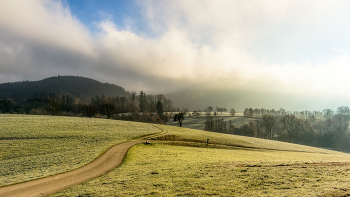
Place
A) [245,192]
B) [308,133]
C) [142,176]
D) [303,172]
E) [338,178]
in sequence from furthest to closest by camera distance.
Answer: [308,133] → [142,176] → [303,172] → [338,178] → [245,192]

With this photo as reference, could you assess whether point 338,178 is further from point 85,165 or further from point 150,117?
point 150,117

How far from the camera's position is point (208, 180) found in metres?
13.5

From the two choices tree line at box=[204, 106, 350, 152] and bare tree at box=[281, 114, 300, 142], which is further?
bare tree at box=[281, 114, 300, 142]

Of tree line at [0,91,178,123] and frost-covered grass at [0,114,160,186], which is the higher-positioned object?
tree line at [0,91,178,123]

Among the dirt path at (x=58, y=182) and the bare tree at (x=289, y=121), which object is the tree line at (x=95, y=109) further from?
the bare tree at (x=289, y=121)

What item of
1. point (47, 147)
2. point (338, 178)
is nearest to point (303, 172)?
point (338, 178)

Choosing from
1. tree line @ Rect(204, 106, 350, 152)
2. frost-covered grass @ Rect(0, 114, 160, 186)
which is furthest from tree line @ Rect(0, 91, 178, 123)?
frost-covered grass @ Rect(0, 114, 160, 186)

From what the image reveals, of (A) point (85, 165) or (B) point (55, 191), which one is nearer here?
(B) point (55, 191)

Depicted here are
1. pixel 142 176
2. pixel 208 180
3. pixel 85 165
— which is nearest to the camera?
pixel 208 180

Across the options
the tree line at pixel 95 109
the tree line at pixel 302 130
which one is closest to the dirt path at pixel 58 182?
the tree line at pixel 95 109

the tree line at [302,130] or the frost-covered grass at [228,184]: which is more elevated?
the frost-covered grass at [228,184]

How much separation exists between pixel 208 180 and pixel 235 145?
37.2m

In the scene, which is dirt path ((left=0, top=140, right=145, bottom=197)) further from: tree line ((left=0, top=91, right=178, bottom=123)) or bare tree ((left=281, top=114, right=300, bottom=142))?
Result: bare tree ((left=281, top=114, right=300, bottom=142))

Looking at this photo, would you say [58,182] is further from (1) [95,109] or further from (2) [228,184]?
(1) [95,109]
